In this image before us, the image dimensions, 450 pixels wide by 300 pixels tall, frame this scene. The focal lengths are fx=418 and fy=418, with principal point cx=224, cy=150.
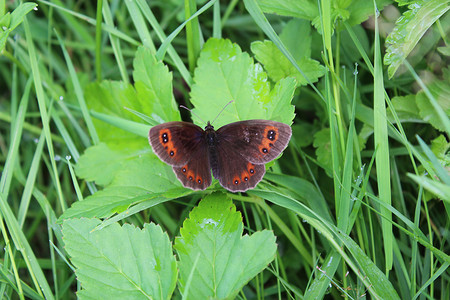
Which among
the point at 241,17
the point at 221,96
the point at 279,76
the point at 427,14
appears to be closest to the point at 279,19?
the point at 241,17

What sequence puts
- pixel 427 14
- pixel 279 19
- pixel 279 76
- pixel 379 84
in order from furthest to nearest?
pixel 279 19
pixel 279 76
pixel 379 84
pixel 427 14

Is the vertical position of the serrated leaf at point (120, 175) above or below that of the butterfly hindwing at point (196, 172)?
below

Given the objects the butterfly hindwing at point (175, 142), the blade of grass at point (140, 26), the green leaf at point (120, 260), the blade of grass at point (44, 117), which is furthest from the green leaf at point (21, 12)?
the green leaf at point (120, 260)

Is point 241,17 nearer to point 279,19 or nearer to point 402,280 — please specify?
point 279,19

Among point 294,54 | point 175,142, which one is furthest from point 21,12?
point 294,54

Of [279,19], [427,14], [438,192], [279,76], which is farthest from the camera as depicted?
[279,19]

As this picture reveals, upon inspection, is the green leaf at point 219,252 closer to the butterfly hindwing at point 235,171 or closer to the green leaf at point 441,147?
the butterfly hindwing at point 235,171

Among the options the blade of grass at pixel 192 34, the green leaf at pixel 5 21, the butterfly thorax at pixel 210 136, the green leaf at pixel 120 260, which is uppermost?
the green leaf at pixel 5 21

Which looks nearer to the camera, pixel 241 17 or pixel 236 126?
pixel 236 126
